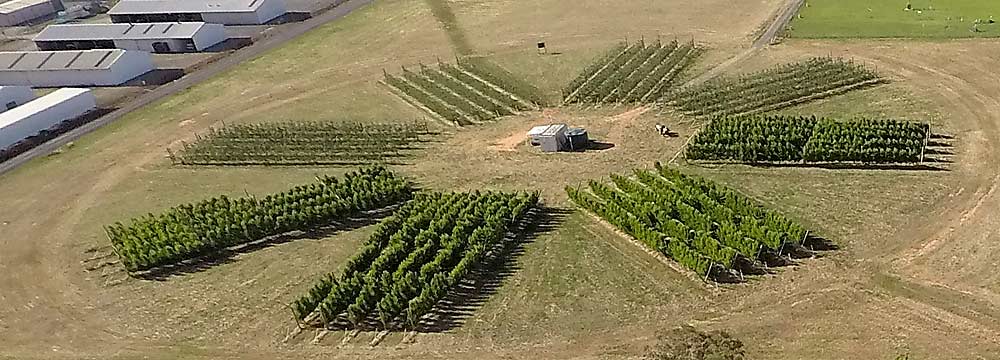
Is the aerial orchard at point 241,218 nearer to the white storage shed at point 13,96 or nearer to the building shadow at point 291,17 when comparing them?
the white storage shed at point 13,96

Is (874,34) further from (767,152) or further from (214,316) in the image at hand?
(214,316)

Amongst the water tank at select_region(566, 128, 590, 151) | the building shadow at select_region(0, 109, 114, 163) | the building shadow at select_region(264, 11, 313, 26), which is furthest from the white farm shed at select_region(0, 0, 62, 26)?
the water tank at select_region(566, 128, 590, 151)

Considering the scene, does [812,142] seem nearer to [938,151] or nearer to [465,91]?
[938,151]

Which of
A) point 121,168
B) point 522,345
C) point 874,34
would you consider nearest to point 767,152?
point 522,345

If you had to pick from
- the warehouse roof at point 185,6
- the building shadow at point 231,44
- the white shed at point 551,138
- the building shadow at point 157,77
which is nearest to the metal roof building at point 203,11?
the warehouse roof at point 185,6

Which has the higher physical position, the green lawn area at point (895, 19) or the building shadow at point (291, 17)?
the building shadow at point (291, 17)

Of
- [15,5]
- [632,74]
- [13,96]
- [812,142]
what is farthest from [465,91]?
[15,5]

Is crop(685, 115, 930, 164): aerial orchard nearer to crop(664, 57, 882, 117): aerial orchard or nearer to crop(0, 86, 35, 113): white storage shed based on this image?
crop(664, 57, 882, 117): aerial orchard
